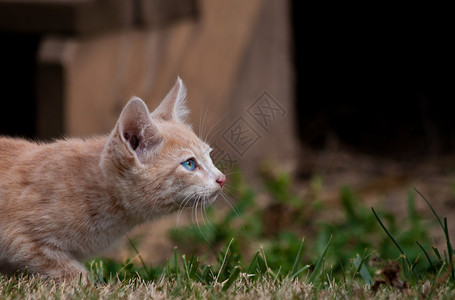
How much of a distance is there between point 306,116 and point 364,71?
109 centimetres

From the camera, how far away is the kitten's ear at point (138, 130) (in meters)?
2.71

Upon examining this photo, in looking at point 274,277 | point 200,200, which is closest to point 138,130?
point 200,200

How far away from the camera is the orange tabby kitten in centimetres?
271

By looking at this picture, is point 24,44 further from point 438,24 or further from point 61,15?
point 438,24

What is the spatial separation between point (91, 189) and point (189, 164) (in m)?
0.44

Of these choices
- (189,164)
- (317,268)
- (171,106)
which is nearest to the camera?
(317,268)

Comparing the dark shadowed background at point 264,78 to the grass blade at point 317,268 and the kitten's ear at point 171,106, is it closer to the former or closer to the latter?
the kitten's ear at point 171,106

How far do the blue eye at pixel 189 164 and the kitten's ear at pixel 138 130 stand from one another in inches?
5.6

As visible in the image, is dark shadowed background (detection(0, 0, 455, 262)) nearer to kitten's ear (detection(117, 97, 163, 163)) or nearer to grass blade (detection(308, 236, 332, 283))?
kitten's ear (detection(117, 97, 163, 163))

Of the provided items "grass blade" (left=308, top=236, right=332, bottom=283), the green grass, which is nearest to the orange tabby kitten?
the green grass

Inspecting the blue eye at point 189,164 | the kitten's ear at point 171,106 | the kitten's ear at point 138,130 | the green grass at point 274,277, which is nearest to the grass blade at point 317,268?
the green grass at point 274,277

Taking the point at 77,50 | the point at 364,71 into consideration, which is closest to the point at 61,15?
the point at 77,50

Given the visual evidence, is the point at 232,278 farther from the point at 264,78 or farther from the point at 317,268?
the point at 264,78

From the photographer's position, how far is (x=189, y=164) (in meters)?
2.93
